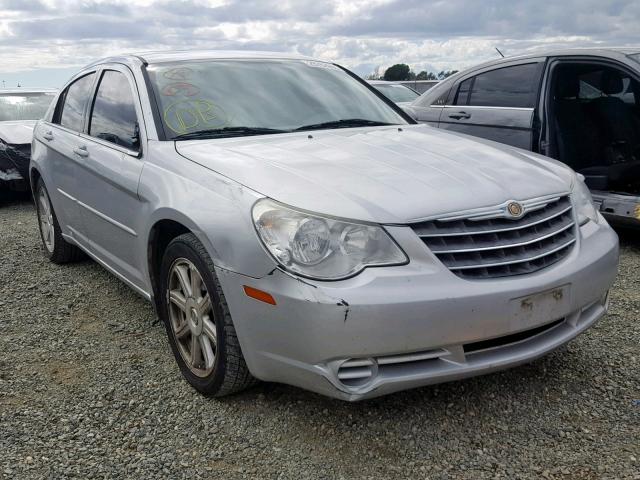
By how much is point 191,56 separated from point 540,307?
97.4 inches

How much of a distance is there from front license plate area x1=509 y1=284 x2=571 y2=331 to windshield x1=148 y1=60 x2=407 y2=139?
1.57m

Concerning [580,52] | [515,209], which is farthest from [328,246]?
[580,52]

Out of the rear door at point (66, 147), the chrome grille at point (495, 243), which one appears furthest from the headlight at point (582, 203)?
the rear door at point (66, 147)

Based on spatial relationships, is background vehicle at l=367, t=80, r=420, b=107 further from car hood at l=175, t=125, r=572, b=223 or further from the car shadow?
car hood at l=175, t=125, r=572, b=223

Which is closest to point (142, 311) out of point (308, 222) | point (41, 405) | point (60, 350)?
point (60, 350)

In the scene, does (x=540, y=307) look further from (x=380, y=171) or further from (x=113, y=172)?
(x=113, y=172)

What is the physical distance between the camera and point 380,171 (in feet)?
8.98

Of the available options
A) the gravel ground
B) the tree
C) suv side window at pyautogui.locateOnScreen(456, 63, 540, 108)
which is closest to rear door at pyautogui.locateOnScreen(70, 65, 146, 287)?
the gravel ground

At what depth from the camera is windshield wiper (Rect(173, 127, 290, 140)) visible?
324 centimetres

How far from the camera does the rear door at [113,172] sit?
3324mm

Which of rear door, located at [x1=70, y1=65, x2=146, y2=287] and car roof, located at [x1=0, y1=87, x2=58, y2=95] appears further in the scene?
car roof, located at [x1=0, y1=87, x2=58, y2=95]

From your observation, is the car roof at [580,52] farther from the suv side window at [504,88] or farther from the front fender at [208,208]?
the front fender at [208,208]

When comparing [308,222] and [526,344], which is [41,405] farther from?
[526,344]

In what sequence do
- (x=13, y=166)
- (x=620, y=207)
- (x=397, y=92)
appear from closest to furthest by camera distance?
(x=620, y=207) → (x=13, y=166) → (x=397, y=92)
